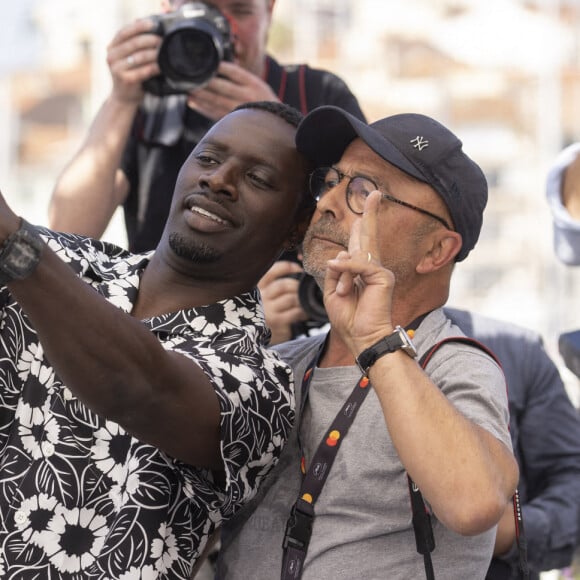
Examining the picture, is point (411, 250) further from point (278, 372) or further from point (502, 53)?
point (502, 53)

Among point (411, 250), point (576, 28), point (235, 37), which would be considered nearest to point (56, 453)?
point (411, 250)

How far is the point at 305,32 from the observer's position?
90.3 ft

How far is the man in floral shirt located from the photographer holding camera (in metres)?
0.61

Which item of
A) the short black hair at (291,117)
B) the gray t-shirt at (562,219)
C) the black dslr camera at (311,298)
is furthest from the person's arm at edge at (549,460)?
Answer: the short black hair at (291,117)

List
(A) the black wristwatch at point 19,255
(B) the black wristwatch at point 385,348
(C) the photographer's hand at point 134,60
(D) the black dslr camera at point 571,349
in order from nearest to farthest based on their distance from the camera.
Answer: (A) the black wristwatch at point 19,255, (B) the black wristwatch at point 385,348, (D) the black dslr camera at point 571,349, (C) the photographer's hand at point 134,60

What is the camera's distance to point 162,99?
3754 millimetres

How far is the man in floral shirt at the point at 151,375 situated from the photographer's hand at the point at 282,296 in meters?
0.46

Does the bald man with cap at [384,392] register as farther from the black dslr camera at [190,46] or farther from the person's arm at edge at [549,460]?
the person's arm at edge at [549,460]

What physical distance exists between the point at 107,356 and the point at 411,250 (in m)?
0.84

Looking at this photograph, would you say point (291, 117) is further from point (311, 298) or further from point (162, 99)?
point (162, 99)

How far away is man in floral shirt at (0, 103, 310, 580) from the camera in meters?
2.19

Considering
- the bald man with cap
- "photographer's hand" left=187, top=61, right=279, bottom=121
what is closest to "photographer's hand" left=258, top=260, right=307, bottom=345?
the bald man with cap

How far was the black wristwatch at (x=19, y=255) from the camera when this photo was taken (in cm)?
205

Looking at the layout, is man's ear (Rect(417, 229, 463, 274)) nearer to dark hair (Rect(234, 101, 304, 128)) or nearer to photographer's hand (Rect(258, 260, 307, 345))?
dark hair (Rect(234, 101, 304, 128))
